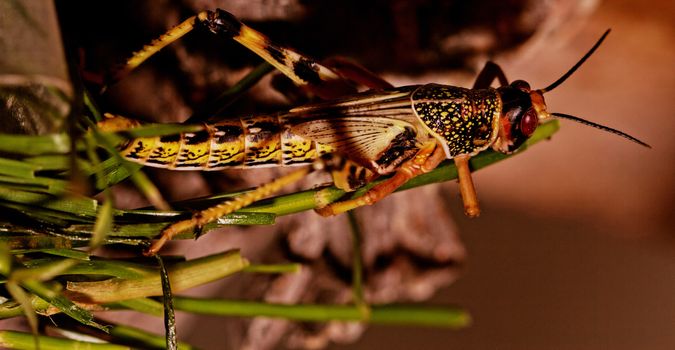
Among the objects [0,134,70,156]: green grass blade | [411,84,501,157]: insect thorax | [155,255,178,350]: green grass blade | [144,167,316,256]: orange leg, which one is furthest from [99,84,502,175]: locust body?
[0,134,70,156]: green grass blade

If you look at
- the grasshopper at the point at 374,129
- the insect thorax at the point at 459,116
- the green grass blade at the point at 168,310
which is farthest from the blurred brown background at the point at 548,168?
the green grass blade at the point at 168,310

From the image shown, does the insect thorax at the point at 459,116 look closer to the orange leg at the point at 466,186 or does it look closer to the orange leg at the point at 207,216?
the orange leg at the point at 466,186

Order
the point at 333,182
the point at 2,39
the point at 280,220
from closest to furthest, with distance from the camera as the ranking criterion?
the point at 2,39 < the point at 333,182 < the point at 280,220

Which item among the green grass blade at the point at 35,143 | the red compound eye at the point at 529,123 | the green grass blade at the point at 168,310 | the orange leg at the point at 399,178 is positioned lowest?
the green grass blade at the point at 168,310

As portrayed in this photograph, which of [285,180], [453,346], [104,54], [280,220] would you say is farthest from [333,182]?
[453,346]

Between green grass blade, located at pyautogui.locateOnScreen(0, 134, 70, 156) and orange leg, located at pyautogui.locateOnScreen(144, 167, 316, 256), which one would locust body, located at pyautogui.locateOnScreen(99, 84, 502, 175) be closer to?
orange leg, located at pyautogui.locateOnScreen(144, 167, 316, 256)

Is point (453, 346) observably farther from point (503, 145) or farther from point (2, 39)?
point (2, 39)

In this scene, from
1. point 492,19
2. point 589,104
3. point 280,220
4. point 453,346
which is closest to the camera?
point 492,19
